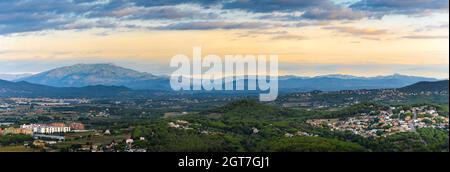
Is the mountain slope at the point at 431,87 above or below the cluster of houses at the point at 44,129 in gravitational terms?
above

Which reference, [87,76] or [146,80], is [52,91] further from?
[87,76]

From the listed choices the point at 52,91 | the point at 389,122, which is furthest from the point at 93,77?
the point at 389,122

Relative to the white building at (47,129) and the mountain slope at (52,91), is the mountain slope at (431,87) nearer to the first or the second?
the white building at (47,129)

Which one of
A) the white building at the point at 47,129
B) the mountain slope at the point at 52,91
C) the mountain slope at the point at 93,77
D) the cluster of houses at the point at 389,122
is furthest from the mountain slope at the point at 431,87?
the mountain slope at the point at 93,77

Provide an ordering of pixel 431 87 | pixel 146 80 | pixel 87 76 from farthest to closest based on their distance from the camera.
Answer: pixel 87 76
pixel 146 80
pixel 431 87
